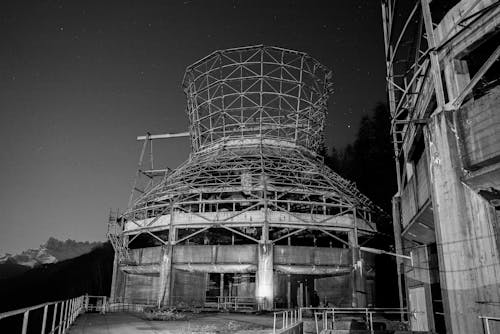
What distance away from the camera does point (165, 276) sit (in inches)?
987

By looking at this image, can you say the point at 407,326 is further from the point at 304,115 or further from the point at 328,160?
the point at 328,160

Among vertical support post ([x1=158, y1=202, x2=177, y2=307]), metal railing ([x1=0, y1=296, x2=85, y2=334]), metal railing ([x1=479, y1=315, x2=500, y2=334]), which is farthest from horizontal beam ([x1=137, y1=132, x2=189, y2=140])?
metal railing ([x1=479, y1=315, x2=500, y2=334])

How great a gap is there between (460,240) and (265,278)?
1507 centimetres

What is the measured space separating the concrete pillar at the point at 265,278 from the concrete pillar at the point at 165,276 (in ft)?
20.5

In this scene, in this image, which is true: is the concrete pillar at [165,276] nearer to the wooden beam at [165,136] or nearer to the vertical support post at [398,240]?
the vertical support post at [398,240]

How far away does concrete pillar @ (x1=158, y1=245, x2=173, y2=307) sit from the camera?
24.4 metres

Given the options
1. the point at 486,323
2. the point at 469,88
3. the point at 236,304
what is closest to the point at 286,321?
the point at 486,323

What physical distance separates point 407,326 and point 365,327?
7.80 feet

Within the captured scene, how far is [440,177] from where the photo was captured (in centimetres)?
1102

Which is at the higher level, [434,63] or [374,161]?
[374,161]

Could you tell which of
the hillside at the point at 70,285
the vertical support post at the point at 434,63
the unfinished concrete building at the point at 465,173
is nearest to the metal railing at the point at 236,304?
the unfinished concrete building at the point at 465,173

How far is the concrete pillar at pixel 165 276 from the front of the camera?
961 inches

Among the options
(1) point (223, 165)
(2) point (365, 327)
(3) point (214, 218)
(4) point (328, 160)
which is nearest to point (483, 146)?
(2) point (365, 327)

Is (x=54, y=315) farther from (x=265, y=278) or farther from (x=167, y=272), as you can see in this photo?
(x=167, y=272)
